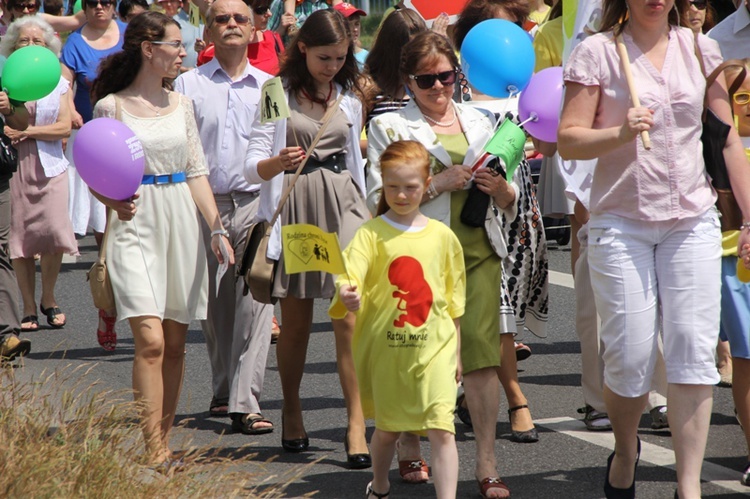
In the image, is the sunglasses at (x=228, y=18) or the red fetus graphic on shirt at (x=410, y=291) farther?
the sunglasses at (x=228, y=18)

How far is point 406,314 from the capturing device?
512 cm

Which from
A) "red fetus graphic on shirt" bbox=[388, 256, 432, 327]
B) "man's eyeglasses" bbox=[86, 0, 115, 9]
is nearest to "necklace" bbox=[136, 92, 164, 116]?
"red fetus graphic on shirt" bbox=[388, 256, 432, 327]

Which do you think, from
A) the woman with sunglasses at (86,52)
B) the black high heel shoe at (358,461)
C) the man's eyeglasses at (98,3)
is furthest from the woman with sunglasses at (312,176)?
the man's eyeglasses at (98,3)

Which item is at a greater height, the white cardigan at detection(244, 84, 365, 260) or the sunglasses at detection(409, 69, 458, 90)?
the sunglasses at detection(409, 69, 458, 90)

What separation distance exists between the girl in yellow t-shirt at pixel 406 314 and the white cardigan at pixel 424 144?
0.38 m

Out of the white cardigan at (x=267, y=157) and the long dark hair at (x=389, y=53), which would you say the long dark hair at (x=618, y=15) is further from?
the white cardigan at (x=267, y=157)

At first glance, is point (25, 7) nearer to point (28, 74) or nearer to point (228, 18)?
point (28, 74)

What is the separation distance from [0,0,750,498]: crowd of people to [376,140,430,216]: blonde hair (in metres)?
0.01

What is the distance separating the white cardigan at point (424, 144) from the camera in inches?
223

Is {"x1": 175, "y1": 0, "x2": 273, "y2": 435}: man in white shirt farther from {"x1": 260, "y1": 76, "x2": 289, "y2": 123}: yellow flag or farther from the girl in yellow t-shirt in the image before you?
the girl in yellow t-shirt

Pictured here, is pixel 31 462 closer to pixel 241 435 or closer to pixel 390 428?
pixel 390 428

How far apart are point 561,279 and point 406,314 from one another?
5.75 metres

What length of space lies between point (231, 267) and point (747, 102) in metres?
3.13

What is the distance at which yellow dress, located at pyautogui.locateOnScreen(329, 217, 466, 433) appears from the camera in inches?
199
